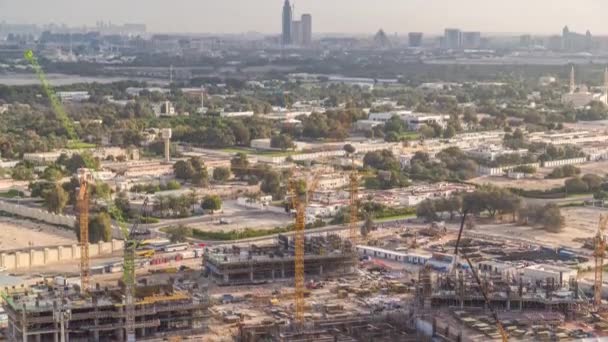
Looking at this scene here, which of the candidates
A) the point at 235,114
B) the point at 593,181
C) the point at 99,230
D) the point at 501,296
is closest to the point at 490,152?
the point at 593,181

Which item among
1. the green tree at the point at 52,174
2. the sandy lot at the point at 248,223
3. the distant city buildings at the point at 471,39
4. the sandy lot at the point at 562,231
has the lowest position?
the sandy lot at the point at 248,223

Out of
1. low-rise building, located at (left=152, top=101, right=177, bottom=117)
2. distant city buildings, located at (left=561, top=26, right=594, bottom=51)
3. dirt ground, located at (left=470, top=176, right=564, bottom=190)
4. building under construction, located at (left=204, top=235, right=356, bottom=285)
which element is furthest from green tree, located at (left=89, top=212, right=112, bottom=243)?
distant city buildings, located at (left=561, top=26, right=594, bottom=51)

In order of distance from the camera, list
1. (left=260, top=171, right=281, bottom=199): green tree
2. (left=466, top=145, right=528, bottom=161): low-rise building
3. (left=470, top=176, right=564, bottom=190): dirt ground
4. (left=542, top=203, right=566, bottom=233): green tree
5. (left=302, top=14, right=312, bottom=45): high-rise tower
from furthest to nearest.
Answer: (left=302, top=14, right=312, bottom=45): high-rise tower, (left=466, top=145, right=528, bottom=161): low-rise building, (left=470, top=176, right=564, bottom=190): dirt ground, (left=260, top=171, right=281, bottom=199): green tree, (left=542, top=203, right=566, bottom=233): green tree

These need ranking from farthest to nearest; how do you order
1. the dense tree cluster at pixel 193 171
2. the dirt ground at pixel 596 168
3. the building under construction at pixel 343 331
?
1. the dirt ground at pixel 596 168
2. the dense tree cluster at pixel 193 171
3. the building under construction at pixel 343 331

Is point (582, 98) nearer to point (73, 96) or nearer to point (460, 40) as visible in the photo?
point (73, 96)

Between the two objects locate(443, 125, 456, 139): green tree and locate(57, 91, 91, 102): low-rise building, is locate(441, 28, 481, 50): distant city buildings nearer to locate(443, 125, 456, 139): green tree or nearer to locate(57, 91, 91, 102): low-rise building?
locate(57, 91, 91, 102): low-rise building

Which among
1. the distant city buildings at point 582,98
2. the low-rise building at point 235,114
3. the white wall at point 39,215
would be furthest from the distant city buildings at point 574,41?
the white wall at point 39,215

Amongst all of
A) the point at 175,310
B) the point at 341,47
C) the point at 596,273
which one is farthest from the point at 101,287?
the point at 341,47

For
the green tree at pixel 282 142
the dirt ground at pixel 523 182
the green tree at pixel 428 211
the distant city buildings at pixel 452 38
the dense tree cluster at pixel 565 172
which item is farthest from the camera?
the distant city buildings at pixel 452 38

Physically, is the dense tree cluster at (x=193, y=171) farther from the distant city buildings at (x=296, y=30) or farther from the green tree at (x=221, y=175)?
the distant city buildings at (x=296, y=30)
